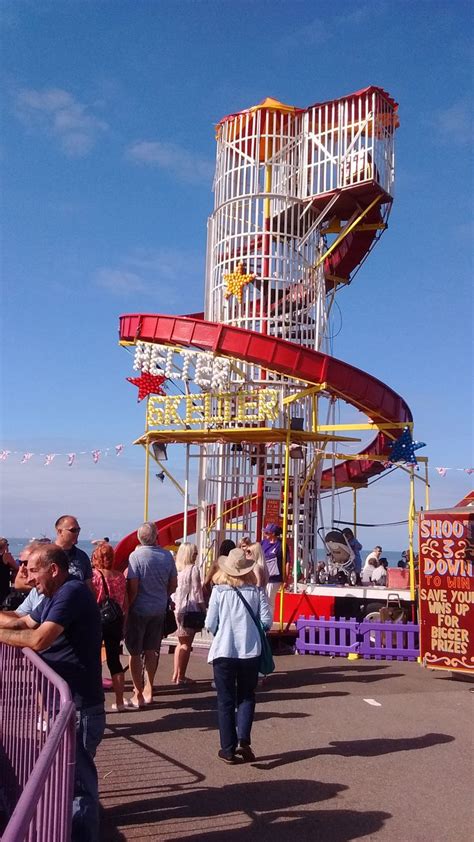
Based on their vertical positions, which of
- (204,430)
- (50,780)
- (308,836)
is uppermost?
(204,430)

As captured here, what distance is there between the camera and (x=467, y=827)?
18.5 feet

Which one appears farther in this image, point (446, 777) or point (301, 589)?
point (301, 589)

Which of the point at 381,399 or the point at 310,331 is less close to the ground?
the point at 310,331

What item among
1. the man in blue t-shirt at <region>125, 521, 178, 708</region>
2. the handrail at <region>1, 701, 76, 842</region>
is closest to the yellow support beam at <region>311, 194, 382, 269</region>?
the man in blue t-shirt at <region>125, 521, 178, 708</region>

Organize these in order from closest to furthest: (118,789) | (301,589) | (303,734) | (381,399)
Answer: (118,789) → (303,734) → (301,589) → (381,399)

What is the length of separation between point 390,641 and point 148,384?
728 centimetres

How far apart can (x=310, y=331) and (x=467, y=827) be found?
16062 millimetres

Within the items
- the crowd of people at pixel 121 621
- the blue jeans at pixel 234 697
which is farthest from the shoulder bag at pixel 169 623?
the blue jeans at pixel 234 697

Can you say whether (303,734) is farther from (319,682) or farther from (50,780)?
(50,780)

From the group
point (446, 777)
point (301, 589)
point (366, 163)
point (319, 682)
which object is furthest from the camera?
point (366, 163)

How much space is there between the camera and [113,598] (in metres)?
8.97

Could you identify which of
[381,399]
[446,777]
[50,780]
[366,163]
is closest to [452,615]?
[446,777]

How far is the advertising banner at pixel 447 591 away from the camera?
433 inches

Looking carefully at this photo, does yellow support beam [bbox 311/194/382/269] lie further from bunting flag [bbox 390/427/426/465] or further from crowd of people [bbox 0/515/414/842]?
crowd of people [bbox 0/515/414/842]
